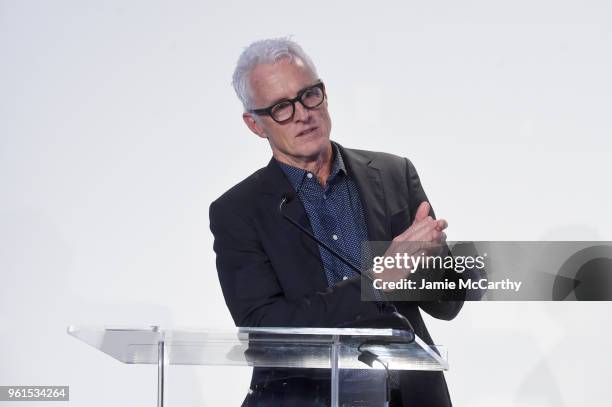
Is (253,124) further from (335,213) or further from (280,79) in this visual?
(335,213)

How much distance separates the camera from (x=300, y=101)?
2.81 meters

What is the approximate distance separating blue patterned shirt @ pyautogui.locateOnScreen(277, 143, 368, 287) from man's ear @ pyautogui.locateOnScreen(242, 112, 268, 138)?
6.9 inches

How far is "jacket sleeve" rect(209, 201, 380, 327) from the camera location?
7.68ft

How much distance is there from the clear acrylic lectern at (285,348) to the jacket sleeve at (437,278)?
1.87ft

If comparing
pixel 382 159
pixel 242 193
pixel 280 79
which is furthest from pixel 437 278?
pixel 280 79

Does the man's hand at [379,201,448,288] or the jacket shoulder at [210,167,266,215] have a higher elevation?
the jacket shoulder at [210,167,266,215]

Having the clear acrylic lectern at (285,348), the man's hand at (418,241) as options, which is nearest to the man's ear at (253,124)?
the man's hand at (418,241)

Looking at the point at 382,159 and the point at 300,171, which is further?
the point at 382,159

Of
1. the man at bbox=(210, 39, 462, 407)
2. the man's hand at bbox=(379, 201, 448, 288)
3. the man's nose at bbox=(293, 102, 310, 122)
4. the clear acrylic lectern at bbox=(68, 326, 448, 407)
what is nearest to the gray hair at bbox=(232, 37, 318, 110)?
the man at bbox=(210, 39, 462, 407)

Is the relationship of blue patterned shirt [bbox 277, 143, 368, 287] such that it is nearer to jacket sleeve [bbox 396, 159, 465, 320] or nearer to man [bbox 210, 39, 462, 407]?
man [bbox 210, 39, 462, 407]

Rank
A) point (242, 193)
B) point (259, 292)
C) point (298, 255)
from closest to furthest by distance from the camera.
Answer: point (259, 292)
point (298, 255)
point (242, 193)

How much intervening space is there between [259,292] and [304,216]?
26cm

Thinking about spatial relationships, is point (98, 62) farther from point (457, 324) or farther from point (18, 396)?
point (457, 324)

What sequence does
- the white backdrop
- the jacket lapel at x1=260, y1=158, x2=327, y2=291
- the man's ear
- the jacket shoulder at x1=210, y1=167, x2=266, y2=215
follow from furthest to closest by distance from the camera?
1. the white backdrop
2. the man's ear
3. the jacket shoulder at x1=210, y1=167, x2=266, y2=215
4. the jacket lapel at x1=260, y1=158, x2=327, y2=291
